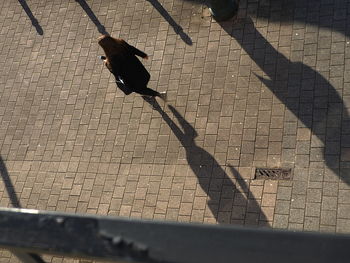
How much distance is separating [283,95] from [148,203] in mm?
2545

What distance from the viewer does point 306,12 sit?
23.5 feet

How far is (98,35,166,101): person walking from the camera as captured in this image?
20.5 ft

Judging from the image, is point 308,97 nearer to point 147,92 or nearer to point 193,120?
point 193,120

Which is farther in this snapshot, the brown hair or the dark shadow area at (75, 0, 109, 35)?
the dark shadow area at (75, 0, 109, 35)

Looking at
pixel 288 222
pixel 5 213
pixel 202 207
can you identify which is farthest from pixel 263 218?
pixel 5 213

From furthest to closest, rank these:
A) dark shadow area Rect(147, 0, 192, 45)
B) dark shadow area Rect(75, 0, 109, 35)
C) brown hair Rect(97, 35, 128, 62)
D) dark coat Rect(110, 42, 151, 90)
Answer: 1. dark shadow area Rect(75, 0, 109, 35)
2. dark shadow area Rect(147, 0, 192, 45)
3. dark coat Rect(110, 42, 151, 90)
4. brown hair Rect(97, 35, 128, 62)

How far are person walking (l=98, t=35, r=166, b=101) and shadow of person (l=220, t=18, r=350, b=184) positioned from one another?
6.05ft

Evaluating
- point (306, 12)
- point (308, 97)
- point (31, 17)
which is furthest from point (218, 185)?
point (31, 17)

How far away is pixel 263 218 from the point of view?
5.59 metres

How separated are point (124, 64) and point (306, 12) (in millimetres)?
3126

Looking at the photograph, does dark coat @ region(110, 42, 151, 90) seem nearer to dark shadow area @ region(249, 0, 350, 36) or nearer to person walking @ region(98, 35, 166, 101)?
person walking @ region(98, 35, 166, 101)

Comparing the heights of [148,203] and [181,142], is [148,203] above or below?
below

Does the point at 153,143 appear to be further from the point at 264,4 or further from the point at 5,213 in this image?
the point at 5,213

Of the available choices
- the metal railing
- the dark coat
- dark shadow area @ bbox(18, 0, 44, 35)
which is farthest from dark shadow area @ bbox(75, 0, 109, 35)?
the metal railing
